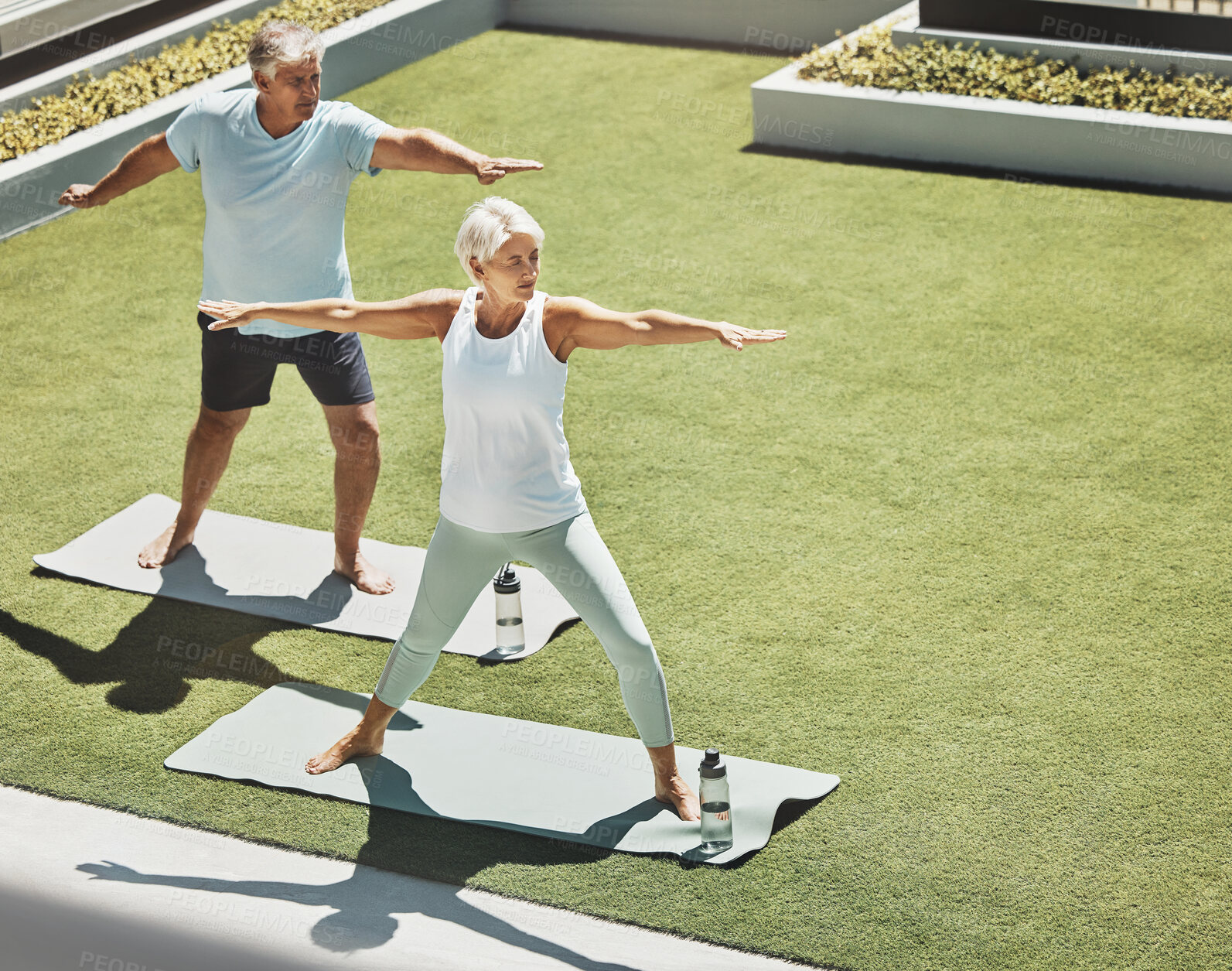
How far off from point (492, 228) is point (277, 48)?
1651mm

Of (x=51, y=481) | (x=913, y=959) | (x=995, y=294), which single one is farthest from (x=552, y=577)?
(x=995, y=294)

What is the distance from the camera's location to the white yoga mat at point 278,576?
540 cm

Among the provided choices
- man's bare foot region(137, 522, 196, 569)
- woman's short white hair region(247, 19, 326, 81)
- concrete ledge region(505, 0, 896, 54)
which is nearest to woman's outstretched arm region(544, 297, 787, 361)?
woman's short white hair region(247, 19, 326, 81)

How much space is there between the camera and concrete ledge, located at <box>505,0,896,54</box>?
12141mm

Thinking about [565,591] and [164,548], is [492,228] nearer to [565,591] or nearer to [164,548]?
[565,591]

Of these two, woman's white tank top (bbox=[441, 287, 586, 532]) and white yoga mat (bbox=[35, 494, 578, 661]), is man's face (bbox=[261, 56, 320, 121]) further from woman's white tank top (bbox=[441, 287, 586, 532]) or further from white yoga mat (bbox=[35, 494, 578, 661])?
white yoga mat (bbox=[35, 494, 578, 661])

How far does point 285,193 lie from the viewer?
4898 millimetres

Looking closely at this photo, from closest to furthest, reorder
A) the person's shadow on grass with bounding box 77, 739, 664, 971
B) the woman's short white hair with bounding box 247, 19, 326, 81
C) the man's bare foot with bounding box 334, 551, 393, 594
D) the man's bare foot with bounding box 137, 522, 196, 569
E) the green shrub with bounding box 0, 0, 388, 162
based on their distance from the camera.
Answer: the person's shadow on grass with bounding box 77, 739, 664, 971, the woman's short white hair with bounding box 247, 19, 326, 81, the man's bare foot with bounding box 334, 551, 393, 594, the man's bare foot with bounding box 137, 522, 196, 569, the green shrub with bounding box 0, 0, 388, 162

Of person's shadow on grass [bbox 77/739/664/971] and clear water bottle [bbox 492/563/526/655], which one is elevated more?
clear water bottle [bbox 492/563/526/655]

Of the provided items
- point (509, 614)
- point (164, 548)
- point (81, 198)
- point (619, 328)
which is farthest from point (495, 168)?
point (164, 548)

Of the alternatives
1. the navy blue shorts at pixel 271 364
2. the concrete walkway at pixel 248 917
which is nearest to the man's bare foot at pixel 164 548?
the navy blue shorts at pixel 271 364

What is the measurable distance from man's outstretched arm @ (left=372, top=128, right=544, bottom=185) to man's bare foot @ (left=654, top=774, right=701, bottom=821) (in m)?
2.21

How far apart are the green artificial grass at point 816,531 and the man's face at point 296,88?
202cm

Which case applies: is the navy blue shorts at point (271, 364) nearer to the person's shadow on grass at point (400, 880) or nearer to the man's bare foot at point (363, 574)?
the man's bare foot at point (363, 574)
